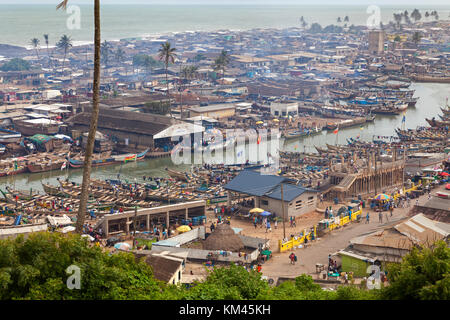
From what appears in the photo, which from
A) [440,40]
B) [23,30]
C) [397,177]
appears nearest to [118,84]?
[397,177]

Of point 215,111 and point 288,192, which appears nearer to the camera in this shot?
point 288,192

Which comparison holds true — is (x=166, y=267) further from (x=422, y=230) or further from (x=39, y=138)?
(x=39, y=138)

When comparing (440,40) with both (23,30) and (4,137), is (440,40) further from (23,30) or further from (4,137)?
(23,30)

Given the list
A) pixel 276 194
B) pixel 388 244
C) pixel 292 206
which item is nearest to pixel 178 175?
pixel 276 194

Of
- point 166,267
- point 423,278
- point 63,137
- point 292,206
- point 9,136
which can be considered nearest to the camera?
point 423,278

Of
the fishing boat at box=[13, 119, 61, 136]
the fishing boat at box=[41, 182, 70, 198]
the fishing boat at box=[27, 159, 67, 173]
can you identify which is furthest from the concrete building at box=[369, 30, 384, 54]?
the fishing boat at box=[41, 182, 70, 198]

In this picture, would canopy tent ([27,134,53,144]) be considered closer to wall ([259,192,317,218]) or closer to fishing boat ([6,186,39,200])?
fishing boat ([6,186,39,200])

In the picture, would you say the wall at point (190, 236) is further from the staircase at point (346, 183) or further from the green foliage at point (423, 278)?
the green foliage at point (423, 278)

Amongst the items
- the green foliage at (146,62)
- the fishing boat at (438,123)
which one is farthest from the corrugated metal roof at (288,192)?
the green foliage at (146,62)
